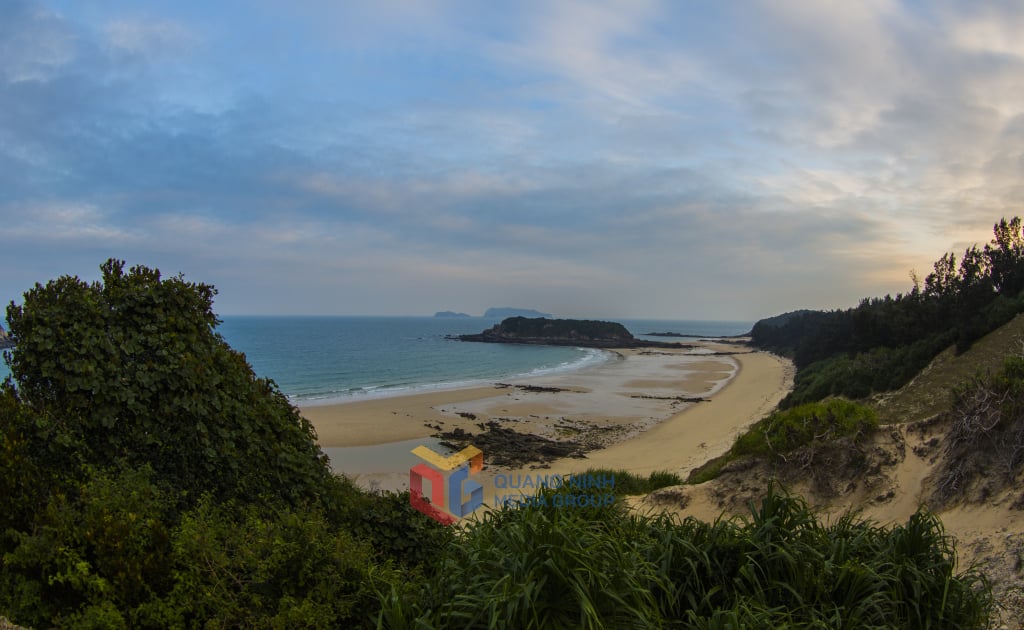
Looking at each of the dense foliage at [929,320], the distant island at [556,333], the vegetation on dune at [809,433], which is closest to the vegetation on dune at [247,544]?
the vegetation on dune at [809,433]

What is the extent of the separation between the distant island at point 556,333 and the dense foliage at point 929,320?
6648 centimetres

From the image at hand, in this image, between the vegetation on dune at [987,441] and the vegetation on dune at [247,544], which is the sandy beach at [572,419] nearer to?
the vegetation on dune at [987,441]

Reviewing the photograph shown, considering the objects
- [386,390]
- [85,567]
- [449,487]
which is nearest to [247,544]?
[85,567]

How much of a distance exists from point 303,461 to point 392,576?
2414mm

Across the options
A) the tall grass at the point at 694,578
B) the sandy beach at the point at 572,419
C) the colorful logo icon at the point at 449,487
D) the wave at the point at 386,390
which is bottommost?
the sandy beach at the point at 572,419

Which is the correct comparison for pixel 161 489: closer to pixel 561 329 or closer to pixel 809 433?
pixel 809 433

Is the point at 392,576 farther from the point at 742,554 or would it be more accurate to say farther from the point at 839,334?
the point at 839,334

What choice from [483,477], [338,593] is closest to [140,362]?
[338,593]

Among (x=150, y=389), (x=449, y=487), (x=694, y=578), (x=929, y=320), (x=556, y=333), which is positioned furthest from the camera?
(x=556, y=333)

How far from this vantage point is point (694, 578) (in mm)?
3686

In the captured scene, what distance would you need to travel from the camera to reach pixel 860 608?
3385 millimetres

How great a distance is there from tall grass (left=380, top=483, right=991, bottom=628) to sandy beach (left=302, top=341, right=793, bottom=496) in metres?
9.13

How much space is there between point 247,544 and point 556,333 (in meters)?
108

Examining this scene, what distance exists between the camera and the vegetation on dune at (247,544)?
321cm
